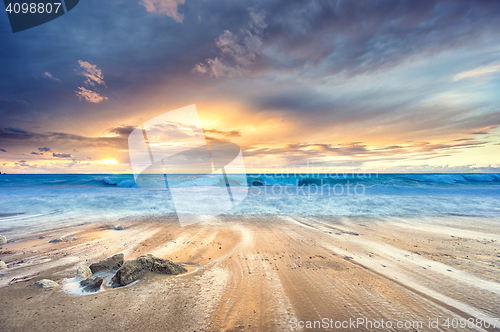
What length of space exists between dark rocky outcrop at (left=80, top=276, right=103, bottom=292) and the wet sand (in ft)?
0.71

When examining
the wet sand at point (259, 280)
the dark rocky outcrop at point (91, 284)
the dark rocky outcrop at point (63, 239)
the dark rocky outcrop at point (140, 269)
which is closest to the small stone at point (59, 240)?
the dark rocky outcrop at point (63, 239)

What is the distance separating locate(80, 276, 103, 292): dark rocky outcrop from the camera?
325cm

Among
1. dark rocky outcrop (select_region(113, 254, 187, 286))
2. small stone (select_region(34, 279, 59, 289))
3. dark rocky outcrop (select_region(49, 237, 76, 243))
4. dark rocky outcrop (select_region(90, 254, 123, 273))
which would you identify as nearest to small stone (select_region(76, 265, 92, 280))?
dark rocky outcrop (select_region(90, 254, 123, 273))

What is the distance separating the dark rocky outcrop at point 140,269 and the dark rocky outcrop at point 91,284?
23 cm

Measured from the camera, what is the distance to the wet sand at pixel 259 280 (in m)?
2.64

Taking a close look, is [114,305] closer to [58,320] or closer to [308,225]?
[58,320]

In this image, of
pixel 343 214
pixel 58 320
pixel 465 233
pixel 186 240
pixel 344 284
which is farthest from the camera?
pixel 343 214

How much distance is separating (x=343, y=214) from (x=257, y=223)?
5041mm

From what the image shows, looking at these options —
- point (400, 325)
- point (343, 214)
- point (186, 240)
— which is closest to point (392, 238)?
point (343, 214)

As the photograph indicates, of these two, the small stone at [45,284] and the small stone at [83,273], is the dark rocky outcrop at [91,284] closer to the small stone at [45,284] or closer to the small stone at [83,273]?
the small stone at [83,273]

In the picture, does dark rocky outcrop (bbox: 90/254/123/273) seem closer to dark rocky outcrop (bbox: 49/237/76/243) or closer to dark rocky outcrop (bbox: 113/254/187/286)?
dark rocky outcrop (bbox: 113/254/187/286)

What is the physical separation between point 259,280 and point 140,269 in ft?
7.88

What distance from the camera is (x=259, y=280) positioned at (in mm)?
3652

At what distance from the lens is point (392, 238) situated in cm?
636
